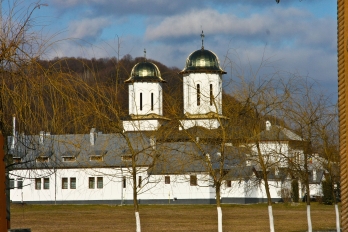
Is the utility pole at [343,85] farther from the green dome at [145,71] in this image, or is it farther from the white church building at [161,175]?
the green dome at [145,71]

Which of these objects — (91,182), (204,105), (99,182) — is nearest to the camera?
(204,105)

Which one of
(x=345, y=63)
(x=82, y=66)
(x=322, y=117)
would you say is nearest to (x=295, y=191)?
(x=322, y=117)

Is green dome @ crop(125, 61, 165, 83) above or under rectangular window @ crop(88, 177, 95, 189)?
above

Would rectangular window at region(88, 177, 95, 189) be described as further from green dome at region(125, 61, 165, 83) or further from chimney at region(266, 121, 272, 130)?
chimney at region(266, 121, 272, 130)

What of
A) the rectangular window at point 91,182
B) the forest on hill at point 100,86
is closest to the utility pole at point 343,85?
the forest on hill at point 100,86

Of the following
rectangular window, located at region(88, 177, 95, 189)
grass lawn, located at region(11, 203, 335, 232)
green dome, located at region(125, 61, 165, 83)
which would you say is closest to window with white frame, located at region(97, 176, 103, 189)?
rectangular window, located at region(88, 177, 95, 189)

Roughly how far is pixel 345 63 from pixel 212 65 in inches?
3448

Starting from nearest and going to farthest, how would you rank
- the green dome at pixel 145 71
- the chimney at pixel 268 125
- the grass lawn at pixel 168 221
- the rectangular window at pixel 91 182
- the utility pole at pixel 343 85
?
the utility pole at pixel 343 85, the chimney at pixel 268 125, the grass lawn at pixel 168 221, the rectangular window at pixel 91 182, the green dome at pixel 145 71

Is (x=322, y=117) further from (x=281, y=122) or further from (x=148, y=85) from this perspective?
(x=148, y=85)

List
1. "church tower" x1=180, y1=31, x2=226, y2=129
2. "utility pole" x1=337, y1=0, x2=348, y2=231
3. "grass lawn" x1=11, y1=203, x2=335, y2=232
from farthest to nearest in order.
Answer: "grass lawn" x1=11, y1=203, x2=335, y2=232 → "church tower" x1=180, y1=31, x2=226, y2=129 → "utility pole" x1=337, y1=0, x2=348, y2=231

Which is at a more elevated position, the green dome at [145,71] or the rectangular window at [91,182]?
the green dome at [145,71]

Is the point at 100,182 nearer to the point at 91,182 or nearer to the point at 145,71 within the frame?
the point at 91,182

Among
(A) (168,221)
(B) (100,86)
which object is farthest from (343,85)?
(A) (168,221)

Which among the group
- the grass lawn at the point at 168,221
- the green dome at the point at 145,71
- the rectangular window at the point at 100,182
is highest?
the green dome at the point at 145,71
